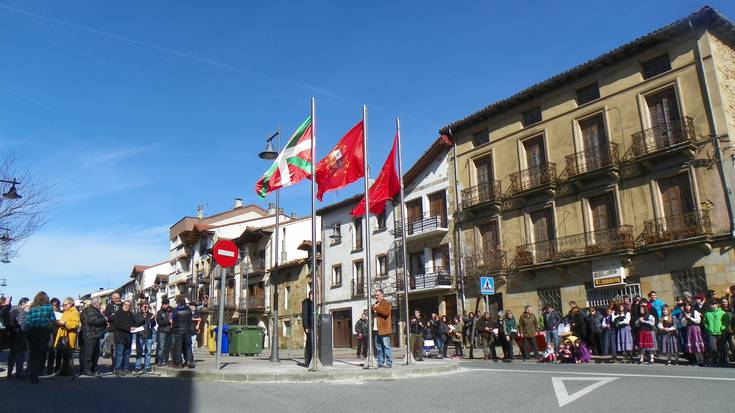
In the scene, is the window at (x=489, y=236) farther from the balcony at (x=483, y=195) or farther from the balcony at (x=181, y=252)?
the balcony at (x=181, y=252)

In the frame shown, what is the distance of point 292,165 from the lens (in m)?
14.9

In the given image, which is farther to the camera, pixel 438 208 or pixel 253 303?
pixel 253 303

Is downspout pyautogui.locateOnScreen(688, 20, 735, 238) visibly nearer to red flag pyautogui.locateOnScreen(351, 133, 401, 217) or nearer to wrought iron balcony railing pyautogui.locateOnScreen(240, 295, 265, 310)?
red flag pyautogui.locateOnScreen(351, 133, 401, 217)

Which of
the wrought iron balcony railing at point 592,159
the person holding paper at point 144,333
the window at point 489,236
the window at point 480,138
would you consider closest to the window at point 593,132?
the wrought iron balcony railing at point 592,159

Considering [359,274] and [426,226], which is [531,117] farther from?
[359,274]

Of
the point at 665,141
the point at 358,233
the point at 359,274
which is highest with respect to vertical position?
the point at 665,141

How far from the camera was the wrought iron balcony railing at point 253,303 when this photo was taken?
155 ft

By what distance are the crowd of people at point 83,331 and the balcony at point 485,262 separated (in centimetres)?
1721

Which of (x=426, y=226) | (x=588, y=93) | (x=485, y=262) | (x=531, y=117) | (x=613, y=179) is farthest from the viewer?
(x=426, y=226)

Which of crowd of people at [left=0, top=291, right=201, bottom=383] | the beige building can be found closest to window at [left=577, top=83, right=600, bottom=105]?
the beige building

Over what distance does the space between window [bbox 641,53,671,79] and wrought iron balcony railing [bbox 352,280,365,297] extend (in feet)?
67.9

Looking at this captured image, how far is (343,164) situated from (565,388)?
8.02 m

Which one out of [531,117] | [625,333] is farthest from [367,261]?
[531,117]

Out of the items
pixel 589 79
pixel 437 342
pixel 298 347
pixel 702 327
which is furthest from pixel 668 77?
pixel 298 347
